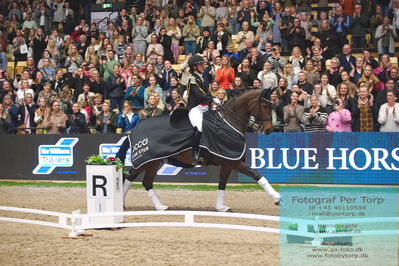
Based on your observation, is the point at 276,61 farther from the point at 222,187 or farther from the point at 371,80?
the point at 222,187

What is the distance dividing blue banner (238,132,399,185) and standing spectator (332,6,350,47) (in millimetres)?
5192

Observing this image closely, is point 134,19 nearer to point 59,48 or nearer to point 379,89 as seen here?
point 59,48

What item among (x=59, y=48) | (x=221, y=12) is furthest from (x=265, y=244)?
(x=59, y=48)

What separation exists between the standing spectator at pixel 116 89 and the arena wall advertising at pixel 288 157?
2.11m

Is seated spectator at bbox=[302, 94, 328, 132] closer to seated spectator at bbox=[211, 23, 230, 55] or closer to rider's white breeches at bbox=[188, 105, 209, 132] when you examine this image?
rider's white breeches at bbox=[188, 105, 209, 132]

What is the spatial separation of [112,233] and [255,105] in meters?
3.66

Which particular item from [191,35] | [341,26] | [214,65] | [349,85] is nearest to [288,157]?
[349,85]

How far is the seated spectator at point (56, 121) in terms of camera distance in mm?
21594

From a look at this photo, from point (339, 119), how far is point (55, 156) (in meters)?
7.42

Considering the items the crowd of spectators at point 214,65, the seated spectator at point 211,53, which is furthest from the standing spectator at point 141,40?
the seated spectator at point 211,53

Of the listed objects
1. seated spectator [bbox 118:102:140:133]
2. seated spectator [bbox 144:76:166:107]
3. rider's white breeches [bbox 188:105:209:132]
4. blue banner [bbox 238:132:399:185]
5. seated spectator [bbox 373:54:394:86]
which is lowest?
blue banner [bbox 238:132:399:185]

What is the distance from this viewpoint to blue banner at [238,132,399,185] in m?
18.3

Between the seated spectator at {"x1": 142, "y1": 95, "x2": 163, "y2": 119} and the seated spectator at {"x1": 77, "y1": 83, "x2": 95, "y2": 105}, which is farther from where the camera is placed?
the seated spectator at {"x1": 77, "y1": 83, "x2": 95, "y2": 105}

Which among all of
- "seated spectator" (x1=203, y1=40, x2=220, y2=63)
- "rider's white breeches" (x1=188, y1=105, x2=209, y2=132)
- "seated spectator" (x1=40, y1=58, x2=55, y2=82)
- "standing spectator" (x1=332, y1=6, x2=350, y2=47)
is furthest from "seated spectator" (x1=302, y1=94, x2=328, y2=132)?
"seated spectator" (x1=40, y1=58, x2=55, y2=82)
